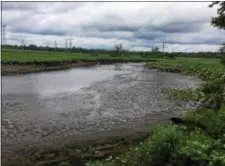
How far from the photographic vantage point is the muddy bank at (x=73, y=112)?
661 inches

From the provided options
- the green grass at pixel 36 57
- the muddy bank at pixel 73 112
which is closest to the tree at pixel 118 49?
the green grass at pixel 36 57

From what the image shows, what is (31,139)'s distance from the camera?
16.2 meters

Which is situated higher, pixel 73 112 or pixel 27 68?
pixel 27 68

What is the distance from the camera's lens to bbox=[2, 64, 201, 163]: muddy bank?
55.1 feet

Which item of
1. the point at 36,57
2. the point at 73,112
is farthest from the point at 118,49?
the point at 73,112

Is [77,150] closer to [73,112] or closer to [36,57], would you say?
[73,112]

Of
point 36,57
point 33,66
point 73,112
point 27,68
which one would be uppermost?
point 36,57

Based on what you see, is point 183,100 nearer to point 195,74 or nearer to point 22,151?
point 22,151

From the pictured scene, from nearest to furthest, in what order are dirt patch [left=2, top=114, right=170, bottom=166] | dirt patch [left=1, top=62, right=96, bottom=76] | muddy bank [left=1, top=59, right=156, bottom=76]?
dirt patch [left=2, top=114, right=170, bottom=166], dirt patch [left=1, top=62, right=96, bottom=76], muddy bank [left=1, top=59, right=156, bottom=76]

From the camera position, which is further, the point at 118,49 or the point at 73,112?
the point at 118,49

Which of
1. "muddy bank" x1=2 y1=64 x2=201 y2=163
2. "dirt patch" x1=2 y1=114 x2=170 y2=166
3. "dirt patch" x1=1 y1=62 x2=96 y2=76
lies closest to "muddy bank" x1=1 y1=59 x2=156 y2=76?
"dirt patch" x1=1 y1=62 x2=96 y2=76

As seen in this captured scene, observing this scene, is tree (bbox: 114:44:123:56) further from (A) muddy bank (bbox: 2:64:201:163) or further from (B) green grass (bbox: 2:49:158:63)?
(A) muddy bank (bbox: 2:64:201:163)

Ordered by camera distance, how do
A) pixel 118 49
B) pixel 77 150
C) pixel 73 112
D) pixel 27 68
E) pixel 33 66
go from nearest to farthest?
pixel 77 150 < pixel 73 112 < pixel 27 68 < pixel 33 66 < pixel 118 49

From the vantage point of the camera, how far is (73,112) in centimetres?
2281
